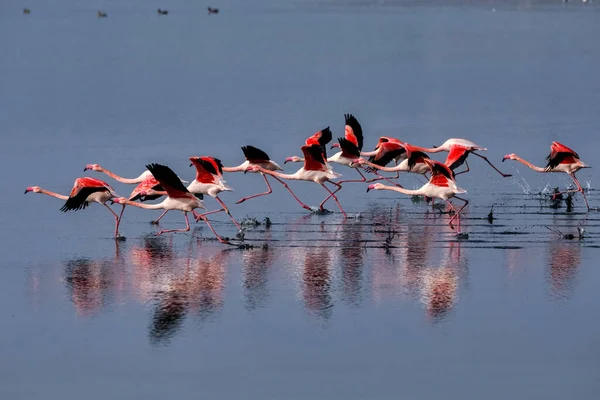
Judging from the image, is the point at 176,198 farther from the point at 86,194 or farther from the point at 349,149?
the point at 349,149

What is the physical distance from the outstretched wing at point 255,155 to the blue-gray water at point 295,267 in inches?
24.3

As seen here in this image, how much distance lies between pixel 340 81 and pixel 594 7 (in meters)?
45.4

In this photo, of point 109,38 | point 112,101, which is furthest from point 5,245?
point 109,38

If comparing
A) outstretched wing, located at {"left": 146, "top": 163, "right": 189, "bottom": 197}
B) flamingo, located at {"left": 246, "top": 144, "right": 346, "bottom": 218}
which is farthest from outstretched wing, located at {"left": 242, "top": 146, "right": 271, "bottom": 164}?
outstretched wing, located at {"left": 146, "top": 163, "right": 189, "bottom": 197}

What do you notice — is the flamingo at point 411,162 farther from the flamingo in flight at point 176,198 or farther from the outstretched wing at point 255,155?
the flamingo in flight at point 176,198

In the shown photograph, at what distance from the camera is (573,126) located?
87.1 feet

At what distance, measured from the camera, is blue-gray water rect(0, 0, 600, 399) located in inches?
431

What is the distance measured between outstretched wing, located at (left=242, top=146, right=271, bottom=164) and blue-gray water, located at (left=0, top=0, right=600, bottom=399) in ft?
2.03

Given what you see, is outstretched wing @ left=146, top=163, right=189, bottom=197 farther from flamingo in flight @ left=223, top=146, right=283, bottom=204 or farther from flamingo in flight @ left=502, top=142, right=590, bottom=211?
flamingo in flight @ left=502, top=142, right=590, bottom=211

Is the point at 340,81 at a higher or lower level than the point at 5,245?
higher

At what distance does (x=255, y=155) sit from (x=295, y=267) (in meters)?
4.66

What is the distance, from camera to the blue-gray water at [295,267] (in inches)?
431

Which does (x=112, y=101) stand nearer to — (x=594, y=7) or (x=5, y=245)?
(x=5, y=245)

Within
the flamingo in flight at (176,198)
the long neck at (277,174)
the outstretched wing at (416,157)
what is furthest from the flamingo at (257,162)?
the flamingo in flight at (176,198)
